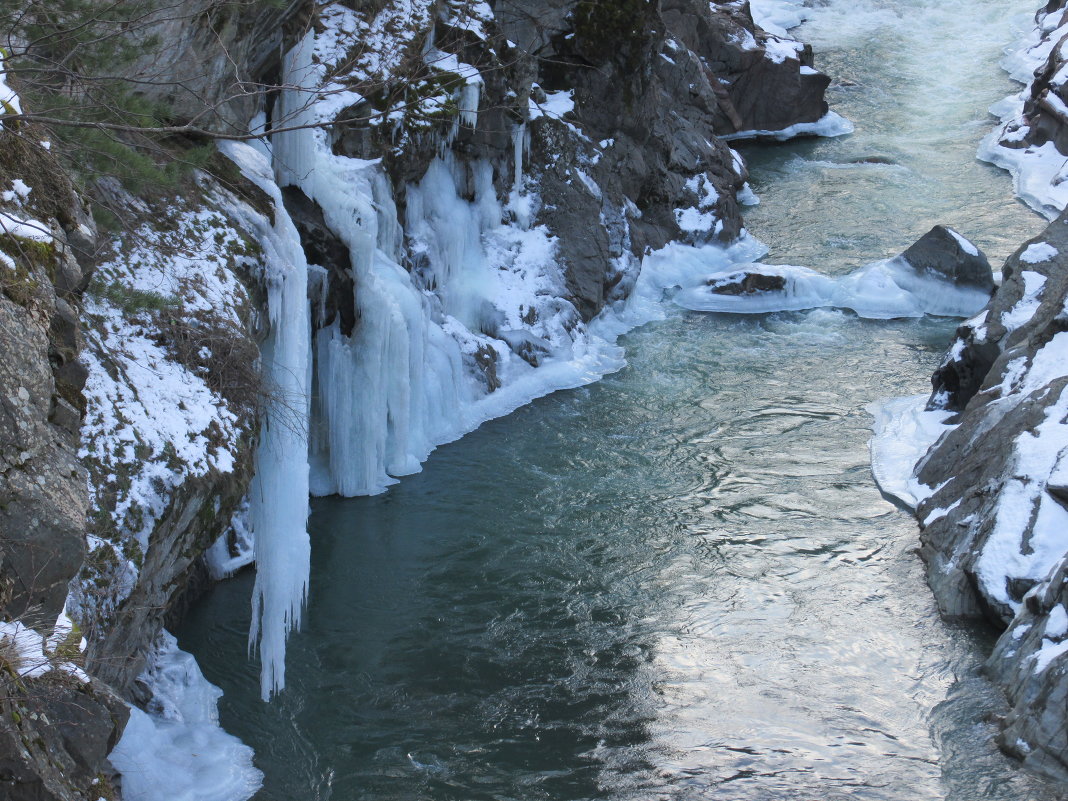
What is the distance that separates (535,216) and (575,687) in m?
10.4

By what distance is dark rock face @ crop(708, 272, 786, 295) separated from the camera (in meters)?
20.4

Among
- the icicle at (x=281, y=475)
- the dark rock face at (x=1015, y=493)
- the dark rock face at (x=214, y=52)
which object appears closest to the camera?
the dark rock face at (x=1015, y=493)

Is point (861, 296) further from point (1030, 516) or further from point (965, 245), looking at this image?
point (1030, 516)

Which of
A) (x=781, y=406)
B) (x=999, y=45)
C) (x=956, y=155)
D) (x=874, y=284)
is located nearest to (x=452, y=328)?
(x=781, y=406)

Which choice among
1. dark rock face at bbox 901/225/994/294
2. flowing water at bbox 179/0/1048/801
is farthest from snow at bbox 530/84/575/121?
dark rock face at bbox 901/225/994/294

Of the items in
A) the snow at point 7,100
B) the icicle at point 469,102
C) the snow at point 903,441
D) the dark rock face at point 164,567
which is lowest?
the snow at point 903,441

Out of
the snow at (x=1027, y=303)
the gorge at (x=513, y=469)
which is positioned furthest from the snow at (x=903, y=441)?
the snow at (x=1027, y=303)

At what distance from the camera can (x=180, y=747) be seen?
860cm

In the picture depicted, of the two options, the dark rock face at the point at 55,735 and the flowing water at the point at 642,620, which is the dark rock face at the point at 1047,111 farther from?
the dark rock face at the point at 55,735

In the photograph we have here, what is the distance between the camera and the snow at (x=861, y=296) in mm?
20188

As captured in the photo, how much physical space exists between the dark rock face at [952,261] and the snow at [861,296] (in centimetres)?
14

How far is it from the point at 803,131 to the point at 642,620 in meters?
24.2

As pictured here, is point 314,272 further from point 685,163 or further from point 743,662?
point 685,163

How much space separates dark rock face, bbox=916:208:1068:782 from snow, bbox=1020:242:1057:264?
0.6 inches
